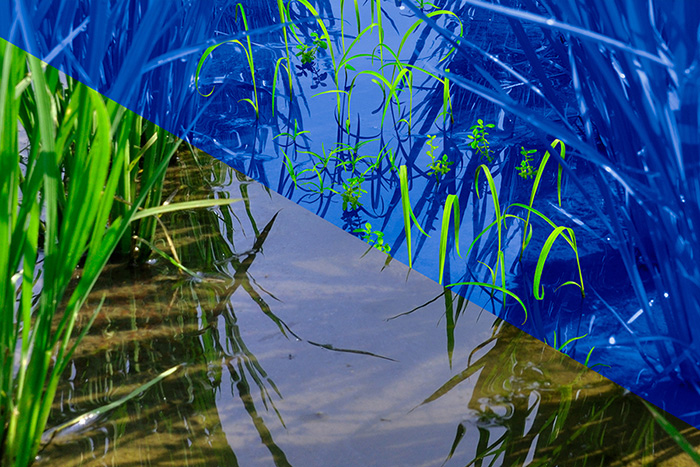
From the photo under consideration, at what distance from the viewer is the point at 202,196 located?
1.63 meters

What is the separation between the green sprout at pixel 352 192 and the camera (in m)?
1.61

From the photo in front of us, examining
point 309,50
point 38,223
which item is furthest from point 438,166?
point 38,223

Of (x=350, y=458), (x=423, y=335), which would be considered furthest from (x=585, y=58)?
(x=350, y=458)

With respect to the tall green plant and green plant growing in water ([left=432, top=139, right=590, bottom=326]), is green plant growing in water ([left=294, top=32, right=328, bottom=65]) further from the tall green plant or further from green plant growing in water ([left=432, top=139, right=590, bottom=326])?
the tall green plant

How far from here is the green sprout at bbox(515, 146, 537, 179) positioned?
5.06ft

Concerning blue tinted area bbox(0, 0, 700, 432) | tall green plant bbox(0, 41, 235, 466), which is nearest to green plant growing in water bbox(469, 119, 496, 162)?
blue tinted area bbox(0, 0, 700, 432)

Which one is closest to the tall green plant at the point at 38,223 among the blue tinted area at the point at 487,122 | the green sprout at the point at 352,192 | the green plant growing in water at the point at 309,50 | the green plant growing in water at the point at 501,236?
the blue tinted area at the point at 487,122

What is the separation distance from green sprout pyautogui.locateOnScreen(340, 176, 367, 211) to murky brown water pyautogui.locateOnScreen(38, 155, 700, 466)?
20cm

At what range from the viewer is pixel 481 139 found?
1687mm

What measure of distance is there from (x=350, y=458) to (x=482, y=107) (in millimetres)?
1128

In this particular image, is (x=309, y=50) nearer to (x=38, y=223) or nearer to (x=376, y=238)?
Answer: (x=376, y=238)

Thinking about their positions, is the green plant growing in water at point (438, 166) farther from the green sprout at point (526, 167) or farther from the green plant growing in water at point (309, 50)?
the green plant growing in water at point (309, 50)

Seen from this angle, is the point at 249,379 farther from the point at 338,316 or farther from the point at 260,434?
the point at 338,316

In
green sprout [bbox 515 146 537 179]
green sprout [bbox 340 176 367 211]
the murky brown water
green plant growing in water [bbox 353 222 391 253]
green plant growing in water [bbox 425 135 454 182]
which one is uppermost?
green sprout [bbox 515 146 537 179]
